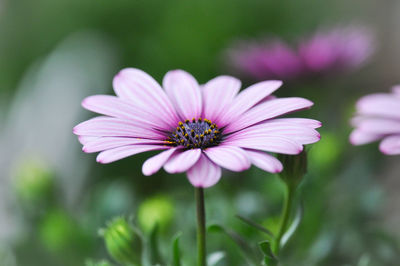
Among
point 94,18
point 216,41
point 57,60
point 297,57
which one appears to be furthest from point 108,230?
point 94,18

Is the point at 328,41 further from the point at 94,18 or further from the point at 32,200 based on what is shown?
the point at 94,18

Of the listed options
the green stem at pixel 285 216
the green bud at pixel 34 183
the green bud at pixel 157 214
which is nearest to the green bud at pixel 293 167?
the green stem at pixel 285 216

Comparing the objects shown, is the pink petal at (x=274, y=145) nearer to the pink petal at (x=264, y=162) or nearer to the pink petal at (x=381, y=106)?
the pink petal at (x=264, y=162)

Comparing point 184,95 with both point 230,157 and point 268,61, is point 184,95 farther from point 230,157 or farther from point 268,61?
point 268,61

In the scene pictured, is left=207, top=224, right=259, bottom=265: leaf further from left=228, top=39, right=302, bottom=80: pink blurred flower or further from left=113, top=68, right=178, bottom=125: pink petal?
left=228, top=39, right=302, bottom=80: pink blurred flower

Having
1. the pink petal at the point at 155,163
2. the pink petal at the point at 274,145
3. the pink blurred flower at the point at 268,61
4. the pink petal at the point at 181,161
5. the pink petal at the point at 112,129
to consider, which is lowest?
the pink petal at the point at 274,145

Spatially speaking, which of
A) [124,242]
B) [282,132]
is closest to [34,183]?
[124,242]
